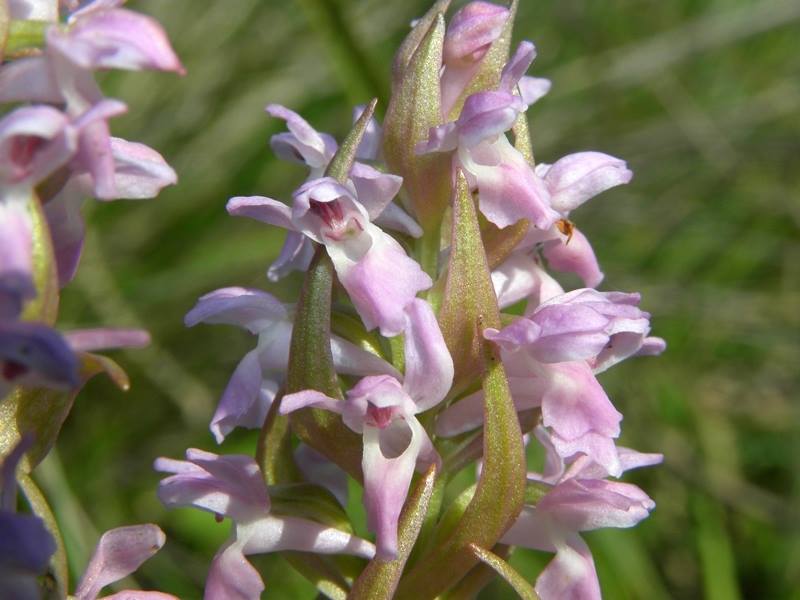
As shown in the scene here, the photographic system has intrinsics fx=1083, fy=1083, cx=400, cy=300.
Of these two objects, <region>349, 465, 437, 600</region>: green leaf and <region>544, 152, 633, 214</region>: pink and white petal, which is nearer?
<region>349, 465, 437, 600</region>: green leaf

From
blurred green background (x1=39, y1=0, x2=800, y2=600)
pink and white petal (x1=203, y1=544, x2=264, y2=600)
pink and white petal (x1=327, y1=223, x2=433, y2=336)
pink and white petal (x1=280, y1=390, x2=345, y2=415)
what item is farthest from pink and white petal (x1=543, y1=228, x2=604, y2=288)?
blurred green background (x1=39, y1=0, x2=800, y2=600)

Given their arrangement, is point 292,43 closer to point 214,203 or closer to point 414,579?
point 214,203

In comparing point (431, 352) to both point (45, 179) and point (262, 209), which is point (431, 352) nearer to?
point (262, 209)

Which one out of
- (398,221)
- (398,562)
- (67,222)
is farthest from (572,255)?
(67,222)

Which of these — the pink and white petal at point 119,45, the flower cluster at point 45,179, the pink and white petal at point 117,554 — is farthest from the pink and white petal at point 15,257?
the pink and white petal at point 117,554

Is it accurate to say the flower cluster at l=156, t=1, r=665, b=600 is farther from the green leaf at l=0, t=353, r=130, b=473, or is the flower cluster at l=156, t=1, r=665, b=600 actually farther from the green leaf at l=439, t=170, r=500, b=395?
the green leaf at l=0, t=353, r=130, b=473

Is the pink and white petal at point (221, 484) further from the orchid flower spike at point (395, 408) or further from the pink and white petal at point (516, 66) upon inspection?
the pink and white petal at point (516, 66)

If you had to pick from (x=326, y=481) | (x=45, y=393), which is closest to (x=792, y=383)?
(x=326, y=481)

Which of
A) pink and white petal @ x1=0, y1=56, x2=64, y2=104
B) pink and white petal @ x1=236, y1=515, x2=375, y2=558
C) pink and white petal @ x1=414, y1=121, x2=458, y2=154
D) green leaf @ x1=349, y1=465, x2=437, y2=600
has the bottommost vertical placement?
pink and white petal @ x1=236, y1=515, x2=375, y2=558
